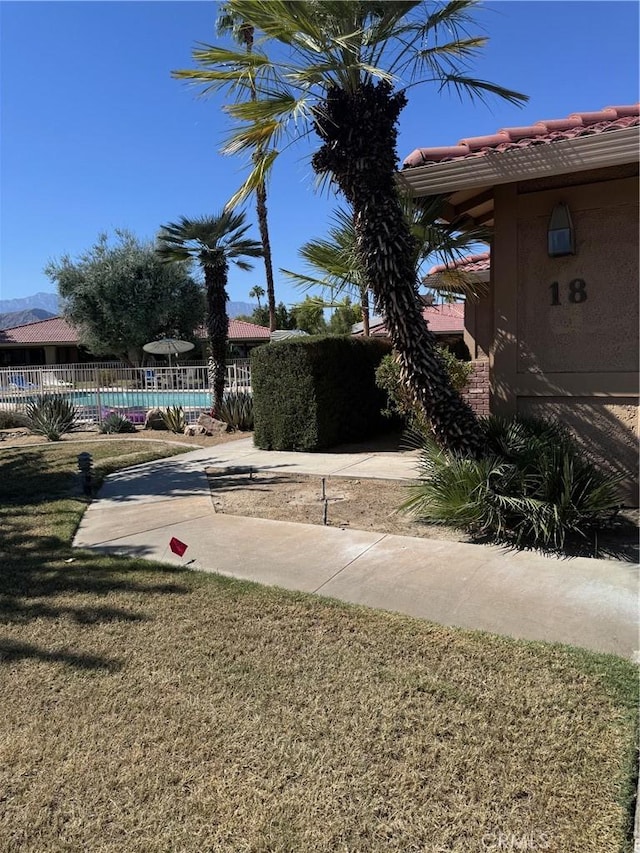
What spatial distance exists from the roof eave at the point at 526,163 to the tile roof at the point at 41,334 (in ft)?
128

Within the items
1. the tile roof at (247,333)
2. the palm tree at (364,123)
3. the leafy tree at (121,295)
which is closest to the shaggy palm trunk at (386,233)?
the palm tree at (364,123)

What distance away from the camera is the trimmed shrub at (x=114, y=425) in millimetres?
15164

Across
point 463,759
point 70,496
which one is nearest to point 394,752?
point 463,759

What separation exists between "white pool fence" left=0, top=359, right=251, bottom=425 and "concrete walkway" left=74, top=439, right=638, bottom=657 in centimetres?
1006

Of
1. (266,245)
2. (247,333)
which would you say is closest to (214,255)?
(266,245)

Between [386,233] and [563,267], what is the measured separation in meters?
2.02

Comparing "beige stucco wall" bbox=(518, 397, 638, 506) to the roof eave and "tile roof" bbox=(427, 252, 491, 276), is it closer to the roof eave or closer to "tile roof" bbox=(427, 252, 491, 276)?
the roof eave

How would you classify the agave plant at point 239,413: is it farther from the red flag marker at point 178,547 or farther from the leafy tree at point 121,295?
the leafy tree at point 121,295

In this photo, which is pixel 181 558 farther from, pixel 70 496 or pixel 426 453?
pixel 70 496

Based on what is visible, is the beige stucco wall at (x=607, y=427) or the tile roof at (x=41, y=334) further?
the tile roof at (x=41, y=334)

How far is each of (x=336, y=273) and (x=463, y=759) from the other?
7.71 metres

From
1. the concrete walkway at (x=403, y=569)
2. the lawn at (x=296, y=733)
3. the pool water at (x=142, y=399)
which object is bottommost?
the lawn at (x=296, y=733)

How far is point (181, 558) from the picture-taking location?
512cm

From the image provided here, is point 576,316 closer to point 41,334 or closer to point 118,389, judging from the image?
point 118,389
